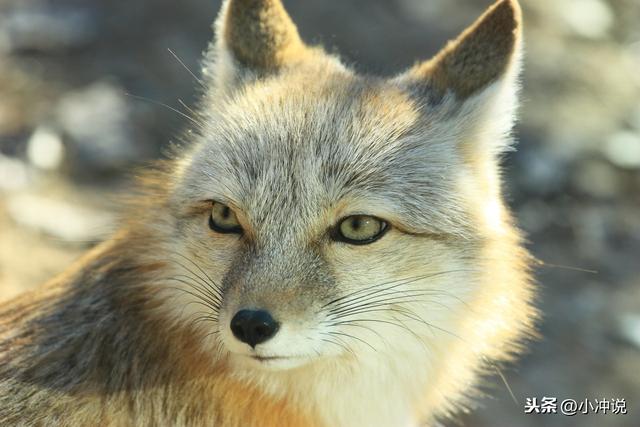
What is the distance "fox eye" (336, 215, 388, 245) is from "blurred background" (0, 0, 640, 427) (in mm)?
2048

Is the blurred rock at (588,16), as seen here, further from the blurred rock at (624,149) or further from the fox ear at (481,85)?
the fox ear at (481,85)

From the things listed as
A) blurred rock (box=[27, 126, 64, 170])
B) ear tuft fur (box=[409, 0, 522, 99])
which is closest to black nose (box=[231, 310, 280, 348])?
ear tuft fur (box=[409, 0, 522, 99])

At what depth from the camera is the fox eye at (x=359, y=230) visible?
14.5 feet

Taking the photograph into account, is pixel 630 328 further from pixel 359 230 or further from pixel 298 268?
pixel 298 268

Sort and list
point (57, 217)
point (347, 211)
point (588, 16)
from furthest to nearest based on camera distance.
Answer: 1. point (588, 16)
2. point (57, 217)
3. point (347, 211)

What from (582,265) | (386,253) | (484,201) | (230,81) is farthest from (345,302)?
(582,265)

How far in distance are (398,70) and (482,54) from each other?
250 cm

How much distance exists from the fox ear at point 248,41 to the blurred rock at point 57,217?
387 cm

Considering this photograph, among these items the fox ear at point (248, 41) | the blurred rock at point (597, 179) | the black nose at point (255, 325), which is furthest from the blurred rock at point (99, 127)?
the black nose at point (255, 325)

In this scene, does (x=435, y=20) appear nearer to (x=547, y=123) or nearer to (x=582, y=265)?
(x=547, y=123)

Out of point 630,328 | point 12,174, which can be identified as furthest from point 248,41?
point 630,328

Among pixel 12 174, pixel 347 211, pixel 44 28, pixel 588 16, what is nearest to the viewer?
pixel 347 211

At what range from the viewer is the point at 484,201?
4914mm

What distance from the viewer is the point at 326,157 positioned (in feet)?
14.9
